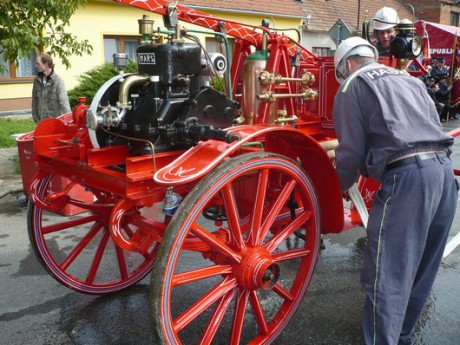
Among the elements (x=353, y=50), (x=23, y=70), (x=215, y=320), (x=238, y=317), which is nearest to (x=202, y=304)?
(x=215, y=320)

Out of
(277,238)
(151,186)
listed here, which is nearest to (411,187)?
(277,238)

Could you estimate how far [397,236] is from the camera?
98.6 inches

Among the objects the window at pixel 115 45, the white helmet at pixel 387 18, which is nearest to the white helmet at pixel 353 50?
the white helmet at pixel 387 18

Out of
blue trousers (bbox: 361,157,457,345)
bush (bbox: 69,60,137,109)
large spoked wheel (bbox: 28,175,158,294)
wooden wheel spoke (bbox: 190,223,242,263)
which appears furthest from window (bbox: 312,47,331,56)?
wooden wheel spoke (bbox: 190,223,242,263)

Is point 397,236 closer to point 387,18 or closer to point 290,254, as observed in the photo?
point 290,254

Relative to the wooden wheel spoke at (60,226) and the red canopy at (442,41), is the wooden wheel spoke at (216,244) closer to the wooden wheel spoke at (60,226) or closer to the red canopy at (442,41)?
the wooden wheel spoke at (60,226)

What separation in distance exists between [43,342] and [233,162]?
173 cm

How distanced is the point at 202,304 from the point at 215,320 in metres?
0.13

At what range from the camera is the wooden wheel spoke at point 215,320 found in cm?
243

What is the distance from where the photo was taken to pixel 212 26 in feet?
11.8

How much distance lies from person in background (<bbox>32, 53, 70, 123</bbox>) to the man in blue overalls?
432 cm

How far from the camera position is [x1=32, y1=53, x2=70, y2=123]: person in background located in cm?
600

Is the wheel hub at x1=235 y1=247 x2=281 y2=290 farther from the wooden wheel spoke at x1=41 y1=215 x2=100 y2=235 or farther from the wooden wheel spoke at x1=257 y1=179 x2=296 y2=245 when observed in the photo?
the wooden wheel spoke at x1=41 y1=215 x2=100 y2=235

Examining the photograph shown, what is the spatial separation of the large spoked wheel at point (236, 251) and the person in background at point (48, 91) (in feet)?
11.4
